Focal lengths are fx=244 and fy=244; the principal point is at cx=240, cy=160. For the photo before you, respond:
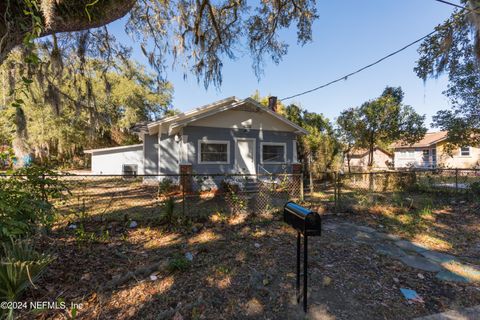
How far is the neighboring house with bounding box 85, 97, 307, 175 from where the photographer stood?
9.51 m

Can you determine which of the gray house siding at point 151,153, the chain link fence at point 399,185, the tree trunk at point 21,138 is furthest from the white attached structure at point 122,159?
the chain link fence at point 399,185

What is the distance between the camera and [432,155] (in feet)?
88.1

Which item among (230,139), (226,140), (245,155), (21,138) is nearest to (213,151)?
(226,140)

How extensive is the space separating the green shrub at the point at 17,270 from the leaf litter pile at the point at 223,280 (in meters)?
0.21

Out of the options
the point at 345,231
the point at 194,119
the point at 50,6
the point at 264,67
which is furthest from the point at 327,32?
the point at 50,6

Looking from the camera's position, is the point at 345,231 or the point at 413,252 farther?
the point at 345,231

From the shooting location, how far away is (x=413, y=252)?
13.0ft

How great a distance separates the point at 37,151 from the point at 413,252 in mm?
21539

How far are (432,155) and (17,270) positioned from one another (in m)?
33.9

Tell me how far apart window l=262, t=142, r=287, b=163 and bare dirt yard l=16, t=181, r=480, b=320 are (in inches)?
235

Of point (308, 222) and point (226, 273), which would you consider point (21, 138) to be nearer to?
point (226, 273)

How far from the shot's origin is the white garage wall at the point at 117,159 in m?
16.1

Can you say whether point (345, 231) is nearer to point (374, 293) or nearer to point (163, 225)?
point (374, 293)

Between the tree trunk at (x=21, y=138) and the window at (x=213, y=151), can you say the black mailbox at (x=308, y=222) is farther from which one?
the window at (x=213, y=151)
